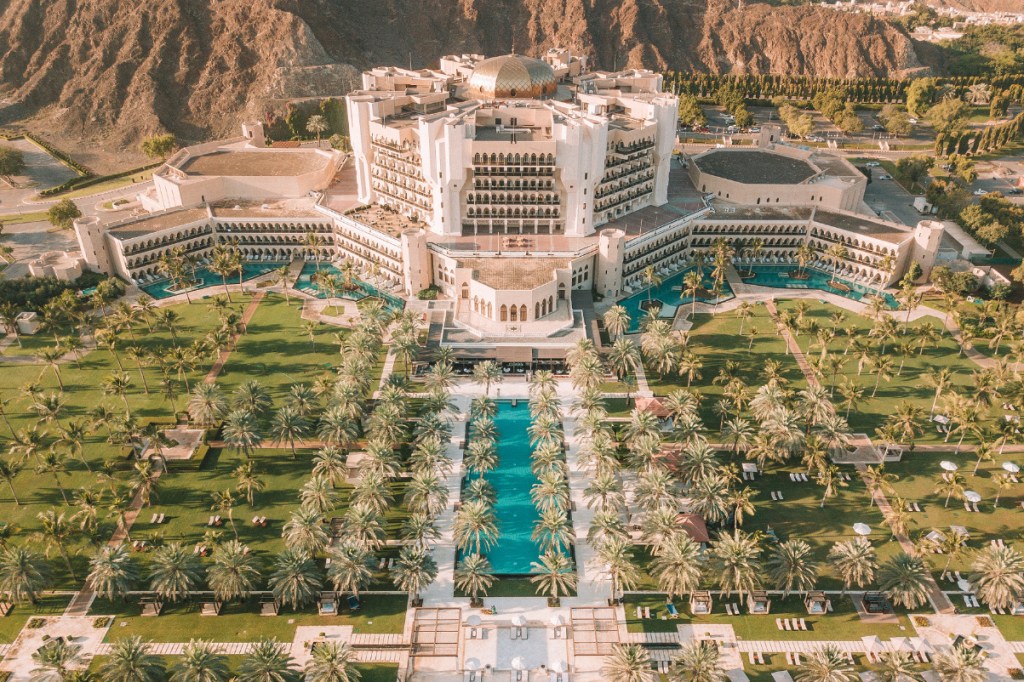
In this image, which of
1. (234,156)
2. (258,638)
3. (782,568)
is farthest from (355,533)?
(234,156)

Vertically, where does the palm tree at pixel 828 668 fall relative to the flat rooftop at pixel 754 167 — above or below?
below

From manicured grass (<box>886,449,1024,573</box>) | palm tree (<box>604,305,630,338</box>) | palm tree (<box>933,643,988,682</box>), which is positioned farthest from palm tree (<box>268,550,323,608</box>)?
manicured grass (<box>886,449,1024,573</box>)

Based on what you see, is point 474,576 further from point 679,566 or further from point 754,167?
point 754,167

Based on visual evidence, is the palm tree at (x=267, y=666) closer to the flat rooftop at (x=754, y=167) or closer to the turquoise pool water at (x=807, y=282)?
the turquoise pool water at (x=807, y=282)

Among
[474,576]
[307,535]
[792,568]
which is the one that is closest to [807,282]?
[792,568]

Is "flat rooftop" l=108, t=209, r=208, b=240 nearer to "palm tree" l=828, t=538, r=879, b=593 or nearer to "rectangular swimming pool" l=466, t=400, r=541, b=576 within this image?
"rectangular swimming pool" l=466, t=400, r=541, b=576

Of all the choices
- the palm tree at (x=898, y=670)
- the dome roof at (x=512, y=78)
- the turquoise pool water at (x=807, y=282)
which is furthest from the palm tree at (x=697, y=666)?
the dome roof at (x=512, y=78)

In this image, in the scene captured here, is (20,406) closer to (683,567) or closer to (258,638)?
(258,638)
